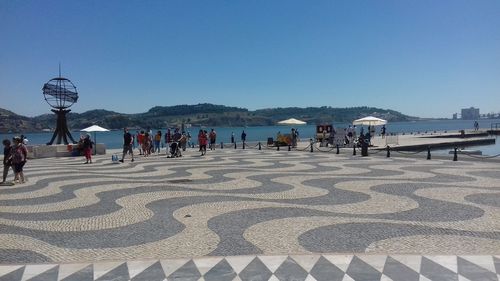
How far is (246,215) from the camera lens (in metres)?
8.64

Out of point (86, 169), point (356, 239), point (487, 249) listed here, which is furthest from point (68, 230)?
point (86, 169)

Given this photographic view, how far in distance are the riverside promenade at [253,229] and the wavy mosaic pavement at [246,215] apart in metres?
0.03

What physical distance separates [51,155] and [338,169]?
59.0 ft

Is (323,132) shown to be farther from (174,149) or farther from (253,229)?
(253,229)

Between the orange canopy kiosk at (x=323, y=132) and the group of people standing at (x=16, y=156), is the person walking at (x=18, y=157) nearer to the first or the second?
the group of people standing at (x=16, y=156)

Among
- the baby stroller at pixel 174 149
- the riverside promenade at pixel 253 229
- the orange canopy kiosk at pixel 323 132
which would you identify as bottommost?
the riverside promenade at pixel 253 229

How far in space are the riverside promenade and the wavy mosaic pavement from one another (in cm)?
3

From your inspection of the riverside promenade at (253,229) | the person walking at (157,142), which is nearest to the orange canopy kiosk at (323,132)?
the person walking at (157,142)

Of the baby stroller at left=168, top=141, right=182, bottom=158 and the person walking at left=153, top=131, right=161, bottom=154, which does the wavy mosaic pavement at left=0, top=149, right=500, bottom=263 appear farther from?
the person walking at left=153, top=131, right=161, bottom=154

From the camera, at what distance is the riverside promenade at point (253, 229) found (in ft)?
17.9

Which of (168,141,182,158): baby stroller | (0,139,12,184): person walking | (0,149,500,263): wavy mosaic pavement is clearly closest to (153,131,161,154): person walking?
(168,141,182,158): baby stroller

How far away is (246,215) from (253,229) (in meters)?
1.17

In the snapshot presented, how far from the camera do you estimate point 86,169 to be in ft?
59.5

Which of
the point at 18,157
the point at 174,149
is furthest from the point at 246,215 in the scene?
the point at 174,149
